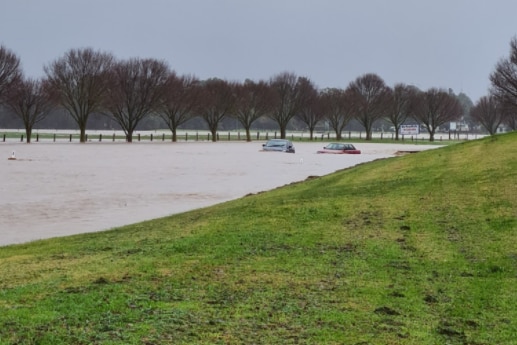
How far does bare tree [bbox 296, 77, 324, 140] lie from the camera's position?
12400 centimetres

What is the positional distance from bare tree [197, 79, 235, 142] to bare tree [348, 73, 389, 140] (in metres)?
26.6

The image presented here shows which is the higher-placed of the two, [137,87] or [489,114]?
[137,87]

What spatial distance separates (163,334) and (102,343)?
1.72 ft

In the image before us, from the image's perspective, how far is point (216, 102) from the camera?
111438 millimetres

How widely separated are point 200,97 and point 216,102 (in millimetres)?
5223

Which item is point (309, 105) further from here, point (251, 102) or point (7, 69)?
point (7, 69)

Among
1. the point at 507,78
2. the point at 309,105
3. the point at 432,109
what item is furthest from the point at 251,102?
the point at 507,78

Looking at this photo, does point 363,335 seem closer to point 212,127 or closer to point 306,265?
point 306,265

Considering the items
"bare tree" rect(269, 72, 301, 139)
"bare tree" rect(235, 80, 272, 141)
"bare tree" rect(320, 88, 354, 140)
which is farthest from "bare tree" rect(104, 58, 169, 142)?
"bare tree" rect(320, 88, 354, 140)

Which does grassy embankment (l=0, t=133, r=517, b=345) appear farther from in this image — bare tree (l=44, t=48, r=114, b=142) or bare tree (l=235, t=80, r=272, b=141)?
bare tree (l=235, t=80, r=272, b=141)

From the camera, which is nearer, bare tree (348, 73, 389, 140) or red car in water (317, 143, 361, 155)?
red car in water (317, 143, 361, 155)

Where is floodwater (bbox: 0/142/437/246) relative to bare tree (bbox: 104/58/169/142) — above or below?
below

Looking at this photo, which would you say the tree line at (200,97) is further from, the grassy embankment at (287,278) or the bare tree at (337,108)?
the grassy embankment at (287,278)

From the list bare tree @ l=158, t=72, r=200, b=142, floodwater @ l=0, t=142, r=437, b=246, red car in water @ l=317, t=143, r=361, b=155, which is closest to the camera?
floodwater @ l=0, t=142, r=437, b=246
